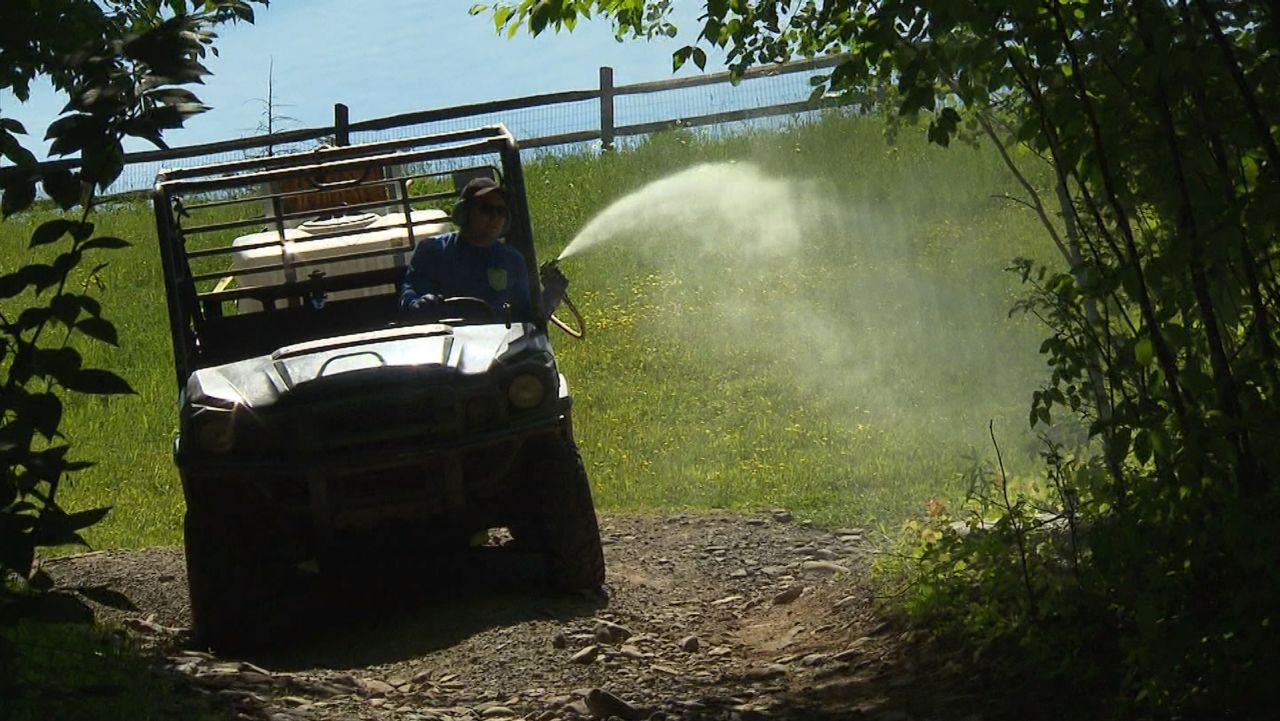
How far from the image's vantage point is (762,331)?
1748 cm

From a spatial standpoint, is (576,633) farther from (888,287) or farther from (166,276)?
(888,287)

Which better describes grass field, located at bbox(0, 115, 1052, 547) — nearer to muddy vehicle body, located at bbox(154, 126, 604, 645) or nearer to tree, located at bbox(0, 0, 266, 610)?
muddy vehicle body, located at bbox(154, 126, 604, 645)

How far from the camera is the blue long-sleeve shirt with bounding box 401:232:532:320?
27.2ft

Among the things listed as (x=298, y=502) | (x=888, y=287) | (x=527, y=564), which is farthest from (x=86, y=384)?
(x=888, y=287)

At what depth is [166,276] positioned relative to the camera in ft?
26.3

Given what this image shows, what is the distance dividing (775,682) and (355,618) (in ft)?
7.42

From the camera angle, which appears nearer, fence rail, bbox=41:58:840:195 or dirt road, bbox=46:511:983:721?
dirt road, bbox=46:511:983:721

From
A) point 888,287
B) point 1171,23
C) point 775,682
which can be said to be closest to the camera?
point 1171,23

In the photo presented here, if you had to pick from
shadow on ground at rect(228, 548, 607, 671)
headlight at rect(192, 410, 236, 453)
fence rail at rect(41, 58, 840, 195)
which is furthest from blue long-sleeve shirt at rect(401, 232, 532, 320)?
fence rail at rect(41, 58, 840, 195)

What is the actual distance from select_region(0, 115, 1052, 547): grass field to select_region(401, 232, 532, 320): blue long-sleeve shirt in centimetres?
271

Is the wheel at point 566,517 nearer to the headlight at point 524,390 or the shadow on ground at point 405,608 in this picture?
the shadow on ground at point 405,608

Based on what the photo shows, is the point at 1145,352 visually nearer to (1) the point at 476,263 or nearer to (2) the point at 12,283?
(2) the point at 12,283

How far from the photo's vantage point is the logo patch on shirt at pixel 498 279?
8250 mm

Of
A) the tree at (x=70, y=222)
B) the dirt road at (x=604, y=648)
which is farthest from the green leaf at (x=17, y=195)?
the dirt road at (x=604, y=648)
